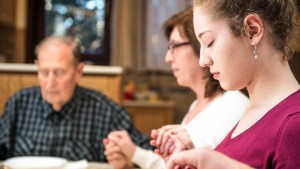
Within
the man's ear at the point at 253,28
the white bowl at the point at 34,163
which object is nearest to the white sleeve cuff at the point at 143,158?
the white bowl at the point at 34,163

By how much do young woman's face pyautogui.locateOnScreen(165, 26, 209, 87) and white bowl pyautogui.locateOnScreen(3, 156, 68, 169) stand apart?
20.7 inches

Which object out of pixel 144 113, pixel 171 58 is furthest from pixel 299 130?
pixel 144 113

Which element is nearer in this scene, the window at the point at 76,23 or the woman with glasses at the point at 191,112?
→ the woman with glasses at the point at 191,112

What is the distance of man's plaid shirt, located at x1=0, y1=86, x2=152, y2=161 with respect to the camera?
6.55 ft

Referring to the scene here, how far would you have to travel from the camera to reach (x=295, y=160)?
65 cm

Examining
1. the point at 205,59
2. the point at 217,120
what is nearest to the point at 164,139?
the point at 217,120

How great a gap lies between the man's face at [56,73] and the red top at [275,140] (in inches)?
56.6

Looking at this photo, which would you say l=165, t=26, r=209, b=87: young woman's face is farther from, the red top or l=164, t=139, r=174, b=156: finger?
the red top

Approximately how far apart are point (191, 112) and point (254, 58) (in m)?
0.81

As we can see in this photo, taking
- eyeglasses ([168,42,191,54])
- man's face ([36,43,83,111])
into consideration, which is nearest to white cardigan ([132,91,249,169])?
eyeglasses ([168,42,191,54])

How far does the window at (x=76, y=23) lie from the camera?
421 cm

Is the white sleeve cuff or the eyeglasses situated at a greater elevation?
the eyeglasses

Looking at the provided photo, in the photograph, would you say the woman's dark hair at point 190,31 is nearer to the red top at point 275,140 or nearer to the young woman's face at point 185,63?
the young woman's face at point 185,63

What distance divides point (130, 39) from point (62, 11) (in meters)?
0.77
